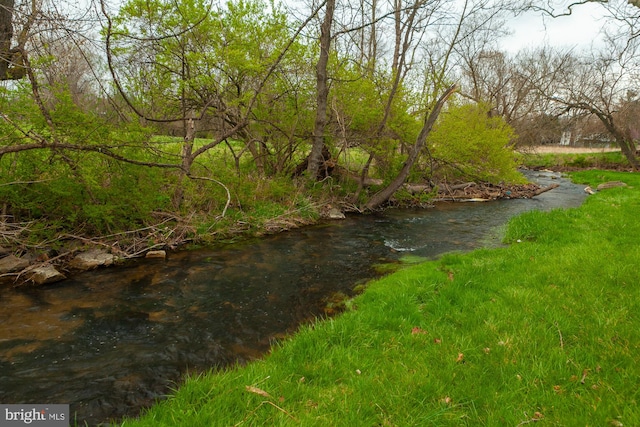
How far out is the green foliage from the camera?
602 inches

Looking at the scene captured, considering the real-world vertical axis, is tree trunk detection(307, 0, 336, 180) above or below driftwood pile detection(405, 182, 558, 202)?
above

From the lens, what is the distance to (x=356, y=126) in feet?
44.4

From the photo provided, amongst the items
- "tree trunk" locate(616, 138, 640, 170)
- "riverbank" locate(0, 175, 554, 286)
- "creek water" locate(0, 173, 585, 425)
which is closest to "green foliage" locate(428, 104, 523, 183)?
"riverbank" locate(0, 175, 554, 286)

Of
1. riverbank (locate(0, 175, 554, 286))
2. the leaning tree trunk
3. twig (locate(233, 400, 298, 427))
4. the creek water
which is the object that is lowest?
the creek water

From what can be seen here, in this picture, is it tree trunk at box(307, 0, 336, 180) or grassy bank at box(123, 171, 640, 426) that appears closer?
grassy bank at box(123, 171, 640, 426)

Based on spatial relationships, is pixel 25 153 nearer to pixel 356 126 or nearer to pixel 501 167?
pixel 356 126

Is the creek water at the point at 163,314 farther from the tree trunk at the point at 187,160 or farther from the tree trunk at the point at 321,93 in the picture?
the tree trunk at the point at 321,93

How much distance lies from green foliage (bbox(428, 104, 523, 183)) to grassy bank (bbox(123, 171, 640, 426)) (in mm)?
10403

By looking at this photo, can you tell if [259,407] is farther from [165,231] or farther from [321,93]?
[321,93]

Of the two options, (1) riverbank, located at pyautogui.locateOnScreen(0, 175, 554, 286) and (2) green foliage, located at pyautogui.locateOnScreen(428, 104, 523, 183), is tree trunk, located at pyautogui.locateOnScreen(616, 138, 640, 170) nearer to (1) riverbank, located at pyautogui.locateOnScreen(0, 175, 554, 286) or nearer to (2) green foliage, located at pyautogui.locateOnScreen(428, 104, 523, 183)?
(2) green foliage, located at pyautogui.locateOnScreen(428, 104, 523, 183)

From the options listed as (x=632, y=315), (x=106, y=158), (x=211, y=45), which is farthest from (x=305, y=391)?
(x=211, y=45)

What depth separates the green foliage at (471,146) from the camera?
15.3m

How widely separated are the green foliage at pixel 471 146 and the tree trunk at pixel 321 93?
5.52 metres

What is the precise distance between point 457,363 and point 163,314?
397 cm
